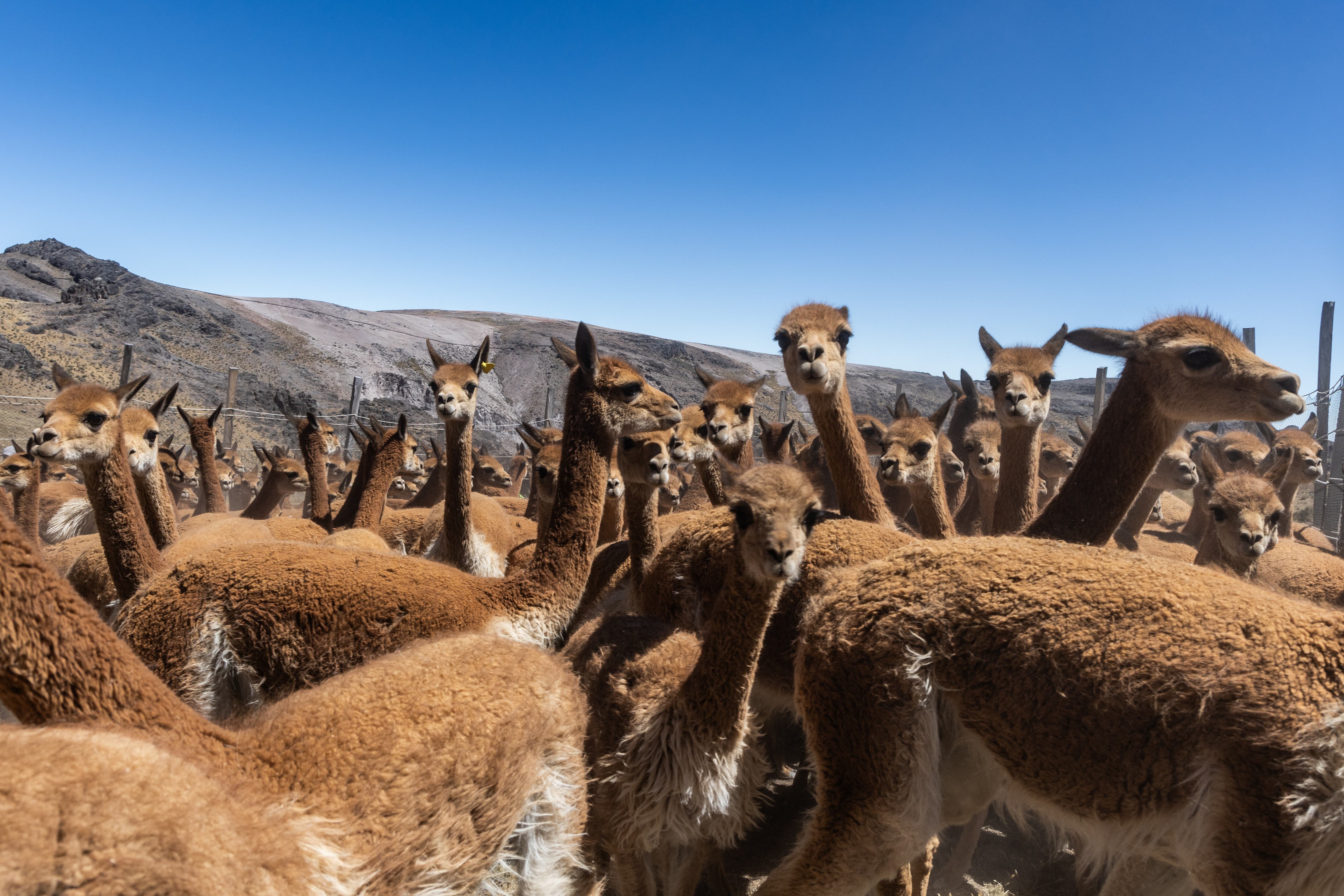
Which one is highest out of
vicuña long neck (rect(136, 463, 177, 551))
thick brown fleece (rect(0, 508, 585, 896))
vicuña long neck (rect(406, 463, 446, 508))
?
thick brown fleece (rect(0, 508, 585, 896))

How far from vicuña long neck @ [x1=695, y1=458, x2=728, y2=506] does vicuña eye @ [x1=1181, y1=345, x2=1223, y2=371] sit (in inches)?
118

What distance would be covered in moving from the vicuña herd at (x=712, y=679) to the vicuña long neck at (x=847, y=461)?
3cm

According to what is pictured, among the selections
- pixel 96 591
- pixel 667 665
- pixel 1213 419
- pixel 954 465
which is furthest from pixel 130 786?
pixel 954 465

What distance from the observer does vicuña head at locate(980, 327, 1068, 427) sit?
5.38 m

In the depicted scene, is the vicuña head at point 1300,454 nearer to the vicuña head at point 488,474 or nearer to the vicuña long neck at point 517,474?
the vicuña head at point 488,474

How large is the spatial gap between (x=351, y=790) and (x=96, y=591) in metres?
4.71

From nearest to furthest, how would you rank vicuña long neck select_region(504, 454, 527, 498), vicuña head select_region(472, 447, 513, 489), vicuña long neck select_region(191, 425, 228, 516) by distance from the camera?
vicuña long neck select_region(191, 425, 228, 516) < vicuña head select_region(472, 447, 513, 489) < vicuña long neck select_region(504, 454, 527, 498)

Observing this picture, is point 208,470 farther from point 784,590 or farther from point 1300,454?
point 1300,454

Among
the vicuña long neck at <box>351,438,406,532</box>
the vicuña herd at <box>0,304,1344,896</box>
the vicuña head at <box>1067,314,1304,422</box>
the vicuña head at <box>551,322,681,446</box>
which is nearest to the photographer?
the vicuña herd at <box>0,304,1344,896</box>

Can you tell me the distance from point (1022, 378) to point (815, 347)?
1649 millimetres

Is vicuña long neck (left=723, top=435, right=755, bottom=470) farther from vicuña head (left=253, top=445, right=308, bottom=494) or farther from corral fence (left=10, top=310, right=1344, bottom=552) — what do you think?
vicuña head (left=253, top=445, right=308, bottom=494)

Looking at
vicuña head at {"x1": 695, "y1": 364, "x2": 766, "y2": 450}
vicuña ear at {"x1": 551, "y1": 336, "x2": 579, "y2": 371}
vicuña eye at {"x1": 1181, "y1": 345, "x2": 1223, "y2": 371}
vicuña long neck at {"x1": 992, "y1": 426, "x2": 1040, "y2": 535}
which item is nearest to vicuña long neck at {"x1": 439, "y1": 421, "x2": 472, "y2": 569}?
vicuña ear at {"x1": 551, "y1": 336, "x2": 579, "y2": 371}

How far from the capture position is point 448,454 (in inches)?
257

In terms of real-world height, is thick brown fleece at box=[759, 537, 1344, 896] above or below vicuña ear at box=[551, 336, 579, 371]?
below
